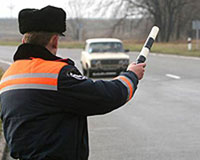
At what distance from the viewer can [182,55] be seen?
31.9 meters

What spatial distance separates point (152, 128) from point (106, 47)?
11293 millimetres

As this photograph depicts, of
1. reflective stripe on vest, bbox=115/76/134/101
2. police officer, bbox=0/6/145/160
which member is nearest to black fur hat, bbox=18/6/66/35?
police officer, bbox=0/6/145/160

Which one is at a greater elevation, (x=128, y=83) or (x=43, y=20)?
(x=43, y=20)

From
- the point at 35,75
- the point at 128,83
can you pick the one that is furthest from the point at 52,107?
the point at 128,83

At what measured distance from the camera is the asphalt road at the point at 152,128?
703 centimetres

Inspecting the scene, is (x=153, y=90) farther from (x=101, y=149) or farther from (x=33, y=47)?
(x=33, y=47)

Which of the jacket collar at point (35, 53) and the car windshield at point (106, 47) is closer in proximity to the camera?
the jacket collar at point (35, 53)

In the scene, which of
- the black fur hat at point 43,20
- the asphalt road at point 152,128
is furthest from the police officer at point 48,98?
the asphalt road at point 152,128

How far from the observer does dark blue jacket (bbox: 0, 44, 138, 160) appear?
2762 mm

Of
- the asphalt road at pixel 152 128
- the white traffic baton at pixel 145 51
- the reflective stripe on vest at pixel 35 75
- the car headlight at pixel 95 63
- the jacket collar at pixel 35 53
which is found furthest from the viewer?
the car headlight at pixel 95 63

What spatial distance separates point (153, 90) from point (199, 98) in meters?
2.47

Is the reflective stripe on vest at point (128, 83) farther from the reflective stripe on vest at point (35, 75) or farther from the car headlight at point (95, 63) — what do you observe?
the car headlight at point (95, 63)

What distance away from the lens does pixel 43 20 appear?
2.86 metres

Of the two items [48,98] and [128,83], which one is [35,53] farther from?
[128,83]
